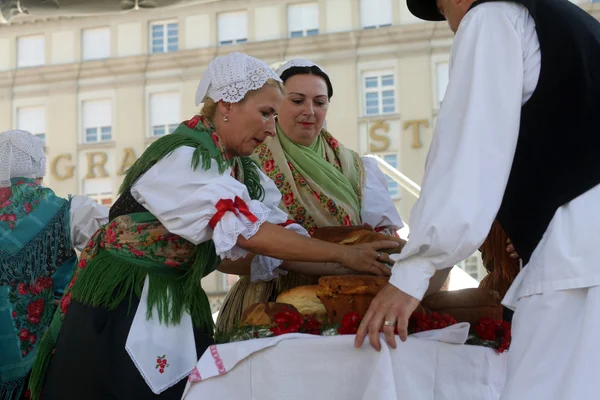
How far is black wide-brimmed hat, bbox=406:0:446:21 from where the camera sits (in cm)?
247

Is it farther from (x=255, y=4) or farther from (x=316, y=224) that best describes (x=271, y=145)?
(x=255, y=4)

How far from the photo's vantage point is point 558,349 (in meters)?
1.84

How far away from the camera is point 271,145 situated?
11.3ft

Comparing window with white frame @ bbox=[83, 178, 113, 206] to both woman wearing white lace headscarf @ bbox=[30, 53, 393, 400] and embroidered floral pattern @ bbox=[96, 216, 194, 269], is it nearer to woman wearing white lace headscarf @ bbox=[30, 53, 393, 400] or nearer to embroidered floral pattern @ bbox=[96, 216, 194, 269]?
woman wearing white lace headscarf @ bbox=[30, 53, 393, 400]

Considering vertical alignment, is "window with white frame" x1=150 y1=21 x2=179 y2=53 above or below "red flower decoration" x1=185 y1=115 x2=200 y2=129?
above

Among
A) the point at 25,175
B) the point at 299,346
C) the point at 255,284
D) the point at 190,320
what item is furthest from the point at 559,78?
the point at 25,175

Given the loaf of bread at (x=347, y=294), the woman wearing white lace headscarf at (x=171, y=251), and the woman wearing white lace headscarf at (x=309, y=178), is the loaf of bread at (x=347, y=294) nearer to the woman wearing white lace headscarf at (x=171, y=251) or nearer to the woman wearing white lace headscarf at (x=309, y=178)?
the woman wearing white lace headscarf at (x=171, y=251)

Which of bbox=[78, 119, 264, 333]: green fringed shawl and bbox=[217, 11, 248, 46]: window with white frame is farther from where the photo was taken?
bbox=[217, 11, 248, 46]: window with white frame

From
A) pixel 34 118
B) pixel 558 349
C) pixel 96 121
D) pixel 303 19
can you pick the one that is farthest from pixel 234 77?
pixel 34 118

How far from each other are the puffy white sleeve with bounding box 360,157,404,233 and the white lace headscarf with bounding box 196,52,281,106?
820mm

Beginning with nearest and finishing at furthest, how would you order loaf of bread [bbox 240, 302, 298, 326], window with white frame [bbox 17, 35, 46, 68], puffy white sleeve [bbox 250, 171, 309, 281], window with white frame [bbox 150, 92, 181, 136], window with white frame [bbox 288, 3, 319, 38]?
loaf of bread [bbox 240, 302, 298, 326] → puffy white sleeve [bbox 250, 171, 309, 281] → window with white frame [bbox 288, 3, 319, 38] → window with white frame [bbox 150, 92, 181, 136] → window with white frame [bbox 17, 35, 46, 68]

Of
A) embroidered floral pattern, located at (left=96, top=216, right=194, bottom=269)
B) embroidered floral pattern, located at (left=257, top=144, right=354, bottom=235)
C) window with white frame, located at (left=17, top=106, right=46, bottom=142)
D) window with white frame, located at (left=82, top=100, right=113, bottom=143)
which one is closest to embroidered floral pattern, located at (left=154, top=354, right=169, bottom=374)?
embroidered floral pattern, located at (left=96, top=216, right=194, bottom=269)

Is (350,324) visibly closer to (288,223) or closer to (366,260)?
(366,260)

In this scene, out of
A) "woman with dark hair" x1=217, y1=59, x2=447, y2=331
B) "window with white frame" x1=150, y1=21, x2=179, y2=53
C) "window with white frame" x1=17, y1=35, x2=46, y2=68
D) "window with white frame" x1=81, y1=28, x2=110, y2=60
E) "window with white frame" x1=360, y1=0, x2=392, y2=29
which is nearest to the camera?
"woman with dark hair" x1=217, y1=59, x2=447, y2=331
